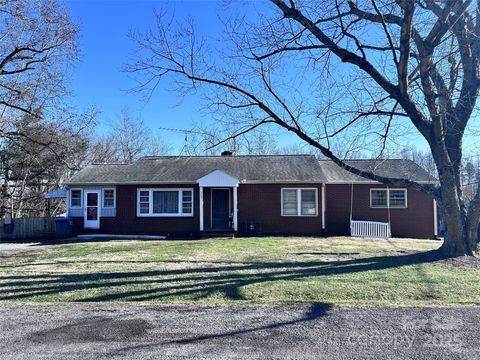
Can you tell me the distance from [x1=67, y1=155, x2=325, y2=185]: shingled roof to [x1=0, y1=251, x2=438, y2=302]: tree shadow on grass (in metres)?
9.13

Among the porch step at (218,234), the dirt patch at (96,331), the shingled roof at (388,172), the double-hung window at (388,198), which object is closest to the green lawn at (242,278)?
the dirt patch at (96,331)

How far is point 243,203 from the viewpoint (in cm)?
1889

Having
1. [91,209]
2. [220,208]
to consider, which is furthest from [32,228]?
[220,208]

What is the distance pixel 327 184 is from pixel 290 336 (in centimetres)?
1548

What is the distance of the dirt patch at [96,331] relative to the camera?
15.0ft

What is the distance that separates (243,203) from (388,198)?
7415mm

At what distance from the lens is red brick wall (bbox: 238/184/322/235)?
18750 millimetres

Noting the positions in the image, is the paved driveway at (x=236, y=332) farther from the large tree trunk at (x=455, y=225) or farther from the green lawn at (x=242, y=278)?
the large tree trunk at (x=455, y=225)

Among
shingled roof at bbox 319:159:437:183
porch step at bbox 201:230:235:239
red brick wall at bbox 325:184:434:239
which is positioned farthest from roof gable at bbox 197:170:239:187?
red brick wall at bbox 325:184:434:239

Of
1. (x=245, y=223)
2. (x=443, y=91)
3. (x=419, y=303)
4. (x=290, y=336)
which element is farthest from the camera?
(x=245, y=223)

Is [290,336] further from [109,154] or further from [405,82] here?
[109,154]

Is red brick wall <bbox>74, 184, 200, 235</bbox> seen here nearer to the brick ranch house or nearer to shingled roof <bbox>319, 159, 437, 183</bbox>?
the brick ranch house

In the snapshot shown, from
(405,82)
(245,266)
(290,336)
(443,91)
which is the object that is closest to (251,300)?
(290,336)

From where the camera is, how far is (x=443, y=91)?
10.4m
